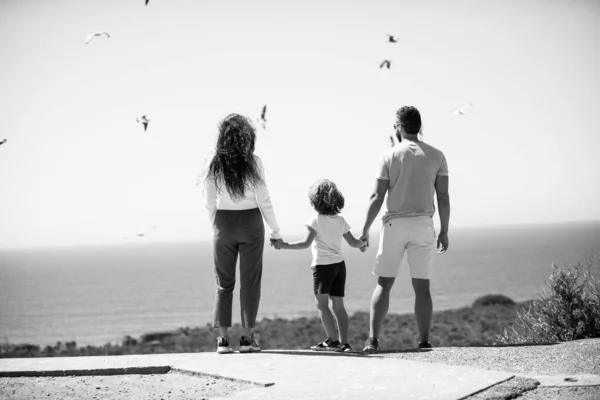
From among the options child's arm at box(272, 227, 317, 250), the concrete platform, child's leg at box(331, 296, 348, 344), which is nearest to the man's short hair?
child's arm at box(272, 227, 317, 250)

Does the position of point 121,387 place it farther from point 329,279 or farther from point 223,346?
point 329,279

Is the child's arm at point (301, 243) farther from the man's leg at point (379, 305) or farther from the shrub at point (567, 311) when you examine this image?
the shrub at point (567, 311)

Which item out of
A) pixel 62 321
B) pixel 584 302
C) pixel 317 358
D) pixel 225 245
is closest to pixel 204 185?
pixel 225 245

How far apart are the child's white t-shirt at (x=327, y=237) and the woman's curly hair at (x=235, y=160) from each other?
82 cm

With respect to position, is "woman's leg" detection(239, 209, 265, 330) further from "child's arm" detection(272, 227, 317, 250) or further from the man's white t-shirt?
the man's white t-shirt

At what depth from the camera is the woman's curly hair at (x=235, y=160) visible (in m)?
6.82

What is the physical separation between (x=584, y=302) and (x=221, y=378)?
5.06m

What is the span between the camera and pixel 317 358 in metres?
6.38

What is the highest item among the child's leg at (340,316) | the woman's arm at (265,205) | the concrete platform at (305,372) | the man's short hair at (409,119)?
the man's short hair at (409,119)

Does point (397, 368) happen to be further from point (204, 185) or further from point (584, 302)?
point (584, 302)

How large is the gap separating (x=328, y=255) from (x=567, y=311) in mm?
3383

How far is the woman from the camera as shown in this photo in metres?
6.84

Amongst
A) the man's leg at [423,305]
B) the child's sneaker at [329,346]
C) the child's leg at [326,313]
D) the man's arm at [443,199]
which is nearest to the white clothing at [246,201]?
the child's leg at [326,313]

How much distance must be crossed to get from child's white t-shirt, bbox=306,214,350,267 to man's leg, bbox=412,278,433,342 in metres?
0.84
